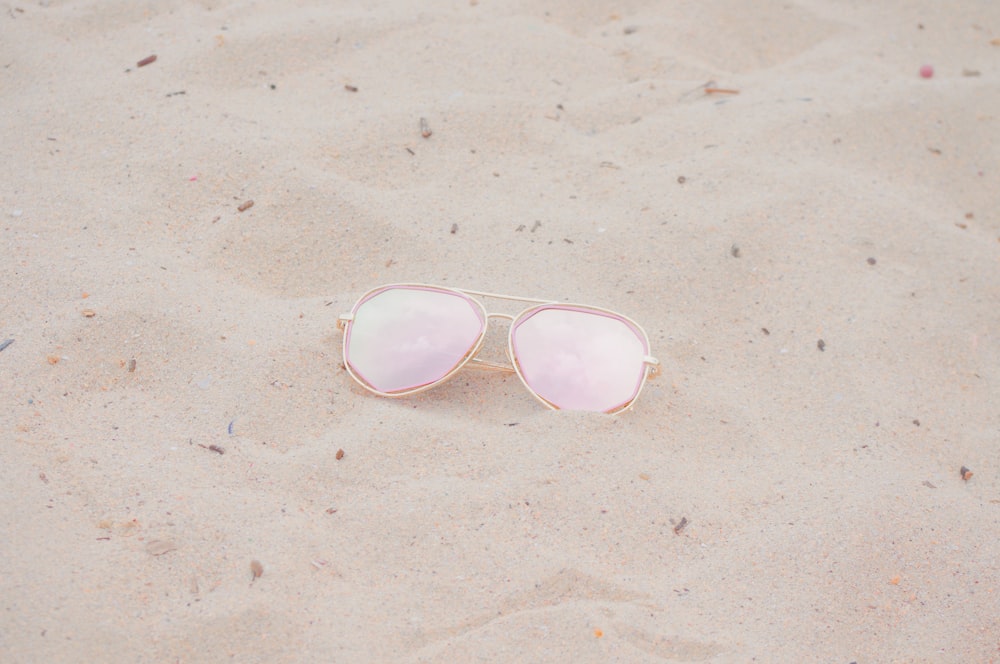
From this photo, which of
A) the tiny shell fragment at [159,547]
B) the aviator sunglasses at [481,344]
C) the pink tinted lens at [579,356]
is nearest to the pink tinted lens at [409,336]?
the aviator sunglasses at [481,344]

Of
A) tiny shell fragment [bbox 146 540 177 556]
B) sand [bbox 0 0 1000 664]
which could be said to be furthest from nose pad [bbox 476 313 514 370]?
tiny shell fragment [bbox 146 540 177 556]

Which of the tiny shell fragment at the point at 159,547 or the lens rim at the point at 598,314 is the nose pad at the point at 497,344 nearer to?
the lens rim at the point at 598,314

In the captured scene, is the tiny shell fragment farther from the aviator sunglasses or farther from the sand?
the aviator sunglasses

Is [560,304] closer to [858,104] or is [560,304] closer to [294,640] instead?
[294,640]

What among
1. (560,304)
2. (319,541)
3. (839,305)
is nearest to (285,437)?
(319,541)

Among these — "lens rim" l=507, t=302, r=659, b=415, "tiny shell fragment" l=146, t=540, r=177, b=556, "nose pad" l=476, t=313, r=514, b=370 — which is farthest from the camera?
"nose pad" l=476, t=313, r=514, b=370

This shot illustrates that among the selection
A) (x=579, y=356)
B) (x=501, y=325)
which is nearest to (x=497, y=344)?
(x=501, y=325)
